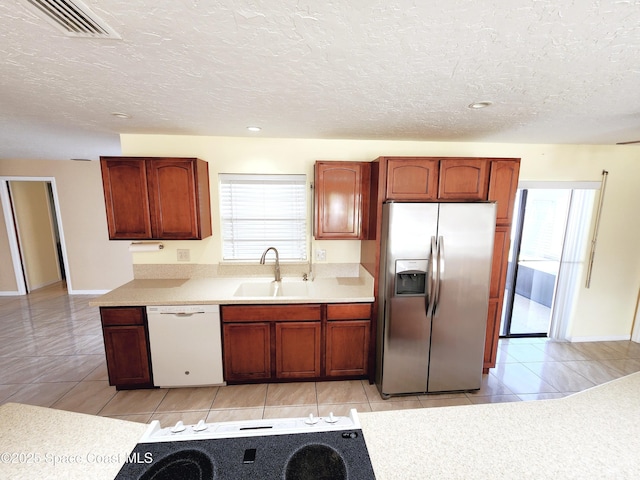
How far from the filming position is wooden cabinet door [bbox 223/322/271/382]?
8.18ft

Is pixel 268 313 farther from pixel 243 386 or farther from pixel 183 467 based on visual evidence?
pixel 183 467

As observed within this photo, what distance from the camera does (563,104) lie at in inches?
70.6

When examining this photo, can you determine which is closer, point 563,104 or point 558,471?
point 558,471

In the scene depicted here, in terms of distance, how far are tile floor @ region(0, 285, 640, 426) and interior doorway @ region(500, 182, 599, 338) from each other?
0.29 metres

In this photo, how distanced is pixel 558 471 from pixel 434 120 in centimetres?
216

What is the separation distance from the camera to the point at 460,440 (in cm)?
92

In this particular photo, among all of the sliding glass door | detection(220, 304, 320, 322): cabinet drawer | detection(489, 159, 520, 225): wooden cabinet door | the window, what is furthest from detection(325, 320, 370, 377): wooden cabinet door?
the sliding glass door

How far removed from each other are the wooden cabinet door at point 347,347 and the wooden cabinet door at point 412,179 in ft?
4.06

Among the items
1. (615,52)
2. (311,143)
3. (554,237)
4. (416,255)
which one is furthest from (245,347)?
(554,237)

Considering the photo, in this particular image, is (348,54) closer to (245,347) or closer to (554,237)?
(245,347)

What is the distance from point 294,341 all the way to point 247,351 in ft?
1.45

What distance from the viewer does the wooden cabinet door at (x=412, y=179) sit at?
2400 mm

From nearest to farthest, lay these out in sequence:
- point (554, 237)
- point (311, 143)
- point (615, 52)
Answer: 1. point (615, 52)
2. point (311, 143)
3. point (554, 237)

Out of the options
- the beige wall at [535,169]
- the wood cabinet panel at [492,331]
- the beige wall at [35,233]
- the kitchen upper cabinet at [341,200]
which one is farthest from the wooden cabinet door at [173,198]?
the beige wall at [35,233]
